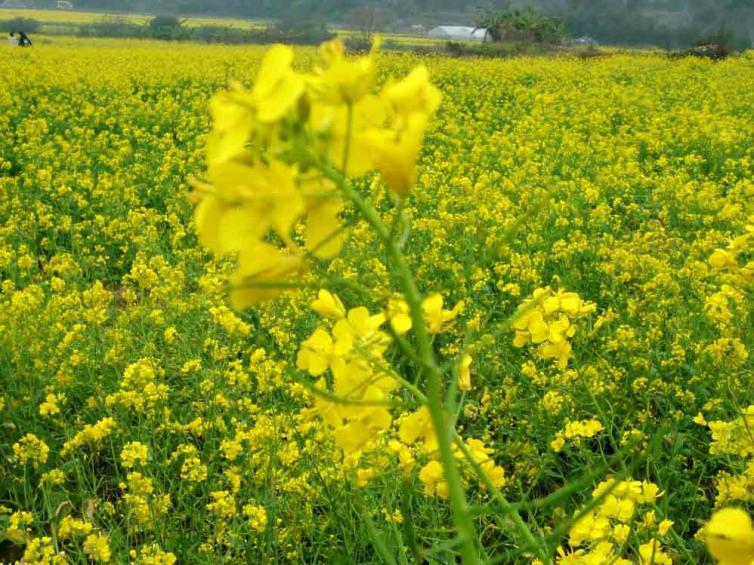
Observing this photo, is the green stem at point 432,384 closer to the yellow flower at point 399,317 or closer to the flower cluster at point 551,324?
the yellow flower at point 399,317

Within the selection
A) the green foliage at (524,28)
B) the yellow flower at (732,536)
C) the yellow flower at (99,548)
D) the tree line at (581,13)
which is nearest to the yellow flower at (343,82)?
the yellow flower at (732,536)

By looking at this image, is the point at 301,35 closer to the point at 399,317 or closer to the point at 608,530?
the point at 608,530

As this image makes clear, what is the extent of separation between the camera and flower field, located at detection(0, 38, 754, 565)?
635 millimetres

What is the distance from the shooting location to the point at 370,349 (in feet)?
2.51

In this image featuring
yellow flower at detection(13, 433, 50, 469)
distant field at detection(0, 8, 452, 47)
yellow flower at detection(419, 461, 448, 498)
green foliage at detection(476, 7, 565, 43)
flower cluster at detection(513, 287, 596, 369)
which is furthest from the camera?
distant field at detection(0, 8, 452, 47)

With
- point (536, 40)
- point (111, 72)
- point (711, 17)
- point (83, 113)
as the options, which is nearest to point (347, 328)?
point (83, 113)

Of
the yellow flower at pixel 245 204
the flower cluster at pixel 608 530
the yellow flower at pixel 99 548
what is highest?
the yellow flower at pixel 245 204

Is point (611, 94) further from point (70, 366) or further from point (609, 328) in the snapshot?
point (70, 366)

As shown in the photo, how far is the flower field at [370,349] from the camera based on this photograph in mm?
635

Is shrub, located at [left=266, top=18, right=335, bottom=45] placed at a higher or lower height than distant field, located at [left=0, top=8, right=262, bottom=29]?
Result: lower

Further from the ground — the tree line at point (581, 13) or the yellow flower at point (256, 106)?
the tree line at point (581, 13)

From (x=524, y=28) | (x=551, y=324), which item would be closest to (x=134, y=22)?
(x=524, y=28)

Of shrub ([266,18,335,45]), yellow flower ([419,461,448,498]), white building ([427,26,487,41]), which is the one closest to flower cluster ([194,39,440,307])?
yellow flower ([419,461,448,498])

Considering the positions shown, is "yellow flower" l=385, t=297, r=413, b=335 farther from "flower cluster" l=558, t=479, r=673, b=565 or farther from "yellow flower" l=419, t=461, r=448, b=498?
"flower cluster" l=558, t=479, r=673, b=565
